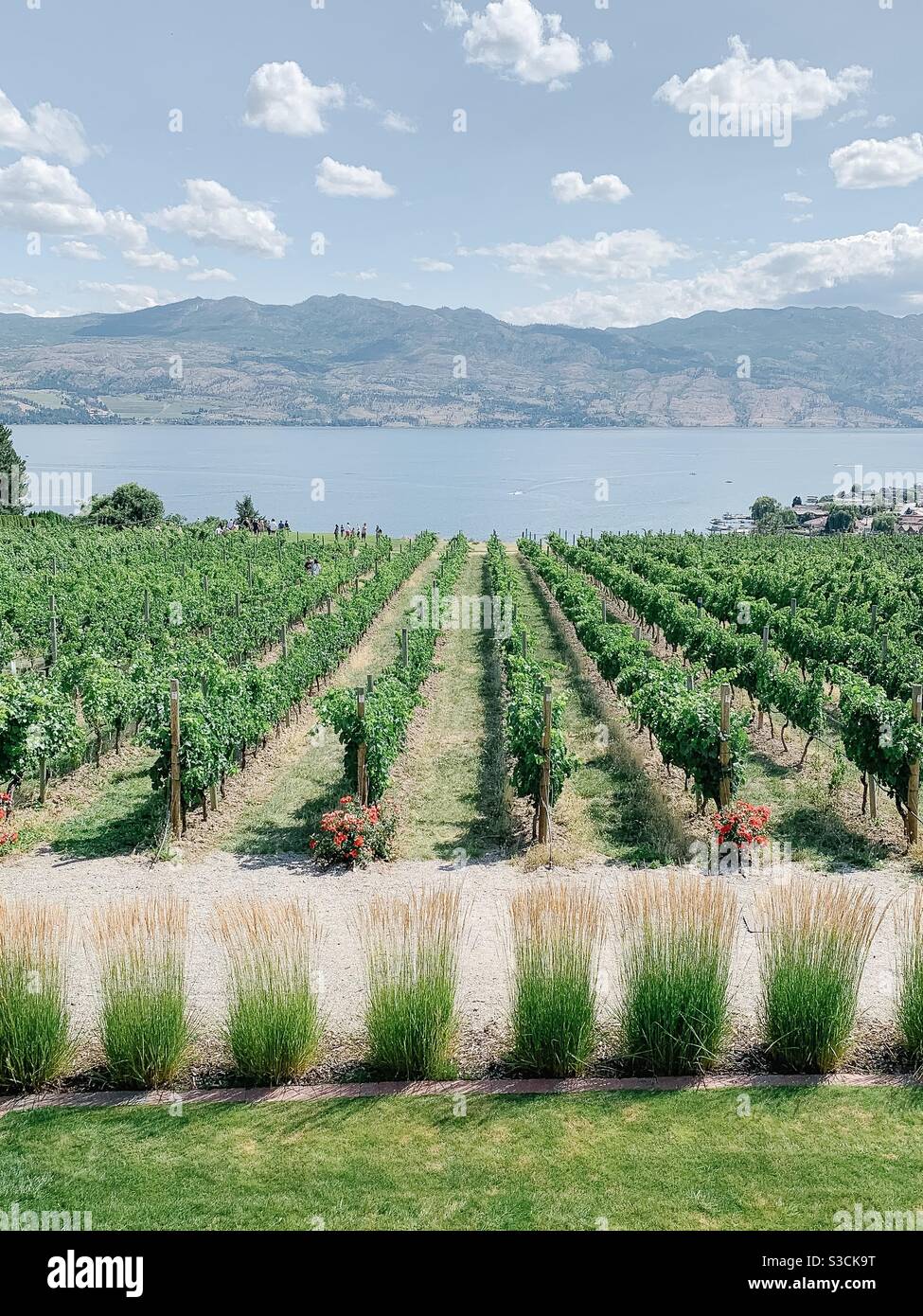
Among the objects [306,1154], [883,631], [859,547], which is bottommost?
[306,1154]

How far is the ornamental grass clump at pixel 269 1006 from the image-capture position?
20.8 feet

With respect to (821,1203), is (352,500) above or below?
above

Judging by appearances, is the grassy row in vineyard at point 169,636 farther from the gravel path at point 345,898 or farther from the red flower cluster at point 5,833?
the gravel path at point 345,898

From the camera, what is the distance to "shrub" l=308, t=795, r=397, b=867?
11.0 metres

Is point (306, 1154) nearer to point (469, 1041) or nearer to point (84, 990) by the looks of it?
point (469, 1041)

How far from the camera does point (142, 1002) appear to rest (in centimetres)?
629

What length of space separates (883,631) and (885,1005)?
19.7 meters

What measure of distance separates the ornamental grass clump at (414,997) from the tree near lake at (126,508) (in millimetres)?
54610

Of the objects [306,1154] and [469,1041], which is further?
[469,1041]

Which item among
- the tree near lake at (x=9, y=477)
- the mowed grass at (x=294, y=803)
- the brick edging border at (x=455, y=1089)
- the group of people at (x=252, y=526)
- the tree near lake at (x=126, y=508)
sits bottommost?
the brick edging border at (x=455, y=1089)

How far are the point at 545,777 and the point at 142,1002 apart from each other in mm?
6573

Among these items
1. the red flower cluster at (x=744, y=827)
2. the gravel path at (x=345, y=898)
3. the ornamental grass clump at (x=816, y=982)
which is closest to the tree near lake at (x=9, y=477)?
the gravel path at (x=345, y=898)

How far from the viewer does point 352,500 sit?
12319 cm

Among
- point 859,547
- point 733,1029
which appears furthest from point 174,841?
point 859,547
